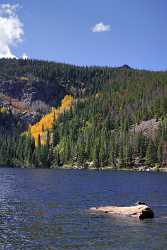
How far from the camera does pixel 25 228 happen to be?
6097cm

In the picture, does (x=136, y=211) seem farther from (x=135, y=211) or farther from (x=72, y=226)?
(x=72, y=226)

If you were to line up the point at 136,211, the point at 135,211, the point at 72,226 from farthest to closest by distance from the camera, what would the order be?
1. the point at 135,211
2. the point at 136,211
3. the point at 72,226

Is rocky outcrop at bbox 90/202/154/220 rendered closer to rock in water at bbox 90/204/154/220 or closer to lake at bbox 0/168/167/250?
rock in water at bbox 90/204/154/220

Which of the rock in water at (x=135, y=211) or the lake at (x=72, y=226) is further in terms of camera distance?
the rock in water at (x=135, y=211)

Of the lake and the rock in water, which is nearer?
the lake

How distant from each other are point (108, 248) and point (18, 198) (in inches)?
1964

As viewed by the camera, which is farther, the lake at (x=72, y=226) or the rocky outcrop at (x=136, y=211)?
the rocky outcrop at (x=136, y=211)

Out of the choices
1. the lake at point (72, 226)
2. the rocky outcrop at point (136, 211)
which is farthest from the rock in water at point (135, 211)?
the lake at point (72, 226)

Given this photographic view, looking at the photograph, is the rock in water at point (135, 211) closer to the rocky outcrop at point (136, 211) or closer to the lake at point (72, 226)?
the rocky outcrop at point (136, 211)

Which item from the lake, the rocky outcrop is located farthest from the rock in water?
the lake

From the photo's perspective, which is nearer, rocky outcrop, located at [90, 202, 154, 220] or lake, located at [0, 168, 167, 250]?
lake, located at [0, 168, 167, 250]

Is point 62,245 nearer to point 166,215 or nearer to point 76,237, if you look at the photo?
point 76,237

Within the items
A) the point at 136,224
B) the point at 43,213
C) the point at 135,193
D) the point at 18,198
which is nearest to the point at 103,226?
the point at 136,224

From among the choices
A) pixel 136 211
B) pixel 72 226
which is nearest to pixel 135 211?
pixel 136 211
